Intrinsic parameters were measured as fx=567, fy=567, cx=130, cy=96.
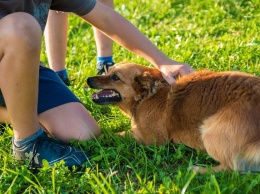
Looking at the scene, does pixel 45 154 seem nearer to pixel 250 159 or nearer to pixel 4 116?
pixel 4 116

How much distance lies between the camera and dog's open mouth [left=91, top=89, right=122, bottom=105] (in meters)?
4.21

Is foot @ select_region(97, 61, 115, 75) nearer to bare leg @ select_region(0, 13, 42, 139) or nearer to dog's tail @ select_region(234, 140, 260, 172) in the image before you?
bare leg @ select_region(0, 13, 42, 139)

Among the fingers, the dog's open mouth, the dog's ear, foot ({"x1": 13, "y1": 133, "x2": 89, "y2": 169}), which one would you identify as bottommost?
foot ({"x1": 13, "y1": 133, "x2": 89, "y2": 169})

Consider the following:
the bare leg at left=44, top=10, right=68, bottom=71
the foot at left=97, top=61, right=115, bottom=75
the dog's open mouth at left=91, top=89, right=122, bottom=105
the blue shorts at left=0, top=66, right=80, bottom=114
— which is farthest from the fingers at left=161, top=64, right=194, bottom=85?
the bare leg at left=44, top=10, right=68, bottom=71

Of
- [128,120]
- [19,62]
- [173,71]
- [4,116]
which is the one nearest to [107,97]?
[128,120]

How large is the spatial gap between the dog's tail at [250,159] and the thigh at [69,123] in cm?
111

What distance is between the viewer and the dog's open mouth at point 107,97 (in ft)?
13.8

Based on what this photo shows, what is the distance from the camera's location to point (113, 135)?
4.03 m

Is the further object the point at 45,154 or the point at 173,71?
the point at 173,71

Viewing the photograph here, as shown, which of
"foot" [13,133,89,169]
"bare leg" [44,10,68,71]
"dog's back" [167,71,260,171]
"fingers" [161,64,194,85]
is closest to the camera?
"dog's back" [167,71,260,171]

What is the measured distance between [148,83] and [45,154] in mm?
939

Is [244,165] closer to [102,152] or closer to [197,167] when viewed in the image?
[197,167]

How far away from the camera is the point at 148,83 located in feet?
13.4

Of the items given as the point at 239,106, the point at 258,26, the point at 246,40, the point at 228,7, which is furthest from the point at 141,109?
the point at 228,7
